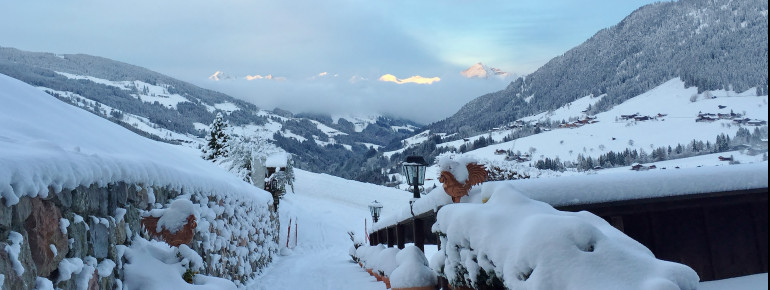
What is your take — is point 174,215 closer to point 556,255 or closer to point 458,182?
point 458,182

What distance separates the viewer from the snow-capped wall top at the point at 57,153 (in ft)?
7.75

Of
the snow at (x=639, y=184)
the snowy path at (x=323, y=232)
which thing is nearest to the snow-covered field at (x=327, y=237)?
the snowy path at (x=323, y=232)

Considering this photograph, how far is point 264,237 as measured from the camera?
40.3 feet

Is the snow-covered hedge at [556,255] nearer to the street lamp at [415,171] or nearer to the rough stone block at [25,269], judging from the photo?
the rough stone block at [25,269]

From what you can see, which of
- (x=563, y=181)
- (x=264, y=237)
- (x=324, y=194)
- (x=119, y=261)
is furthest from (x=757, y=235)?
(x=324, y=194)

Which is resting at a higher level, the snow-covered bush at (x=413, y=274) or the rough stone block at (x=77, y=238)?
the rough stone block at (x=77, y=238)

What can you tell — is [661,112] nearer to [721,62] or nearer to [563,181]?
[721,62]

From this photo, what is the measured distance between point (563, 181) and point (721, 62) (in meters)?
175

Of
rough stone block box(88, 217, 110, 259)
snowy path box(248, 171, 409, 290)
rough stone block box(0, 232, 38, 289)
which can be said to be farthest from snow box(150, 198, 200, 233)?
snowy path box(248, 171, 409, 290)

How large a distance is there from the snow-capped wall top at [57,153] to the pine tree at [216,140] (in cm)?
3563

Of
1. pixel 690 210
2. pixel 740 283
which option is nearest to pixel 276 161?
pixel 690 210

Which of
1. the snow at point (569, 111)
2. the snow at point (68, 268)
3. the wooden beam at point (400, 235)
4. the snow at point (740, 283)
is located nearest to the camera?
the snow at point (68, 268)

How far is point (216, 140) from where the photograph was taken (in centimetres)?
4072

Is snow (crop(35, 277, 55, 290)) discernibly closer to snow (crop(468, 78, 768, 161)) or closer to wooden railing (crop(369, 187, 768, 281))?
wooden railing (crop(369, 187, 768, 281))
